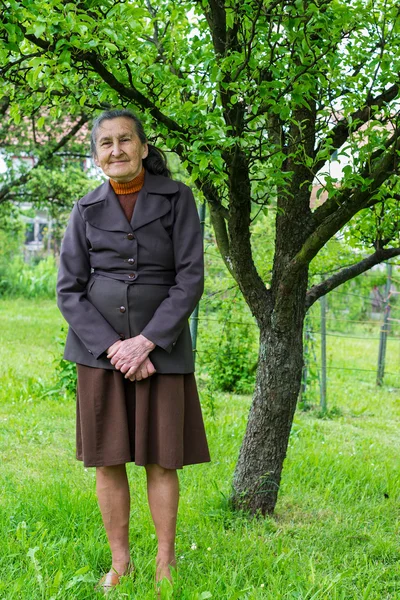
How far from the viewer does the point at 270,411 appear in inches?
138

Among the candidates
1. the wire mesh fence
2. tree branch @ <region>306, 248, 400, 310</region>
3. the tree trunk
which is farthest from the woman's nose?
the wire mesh fence

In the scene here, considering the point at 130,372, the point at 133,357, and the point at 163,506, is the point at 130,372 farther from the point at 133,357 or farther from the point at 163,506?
the point at 163,506

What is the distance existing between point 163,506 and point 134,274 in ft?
2.89

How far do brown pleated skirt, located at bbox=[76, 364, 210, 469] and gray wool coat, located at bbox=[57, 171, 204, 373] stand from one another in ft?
0.23

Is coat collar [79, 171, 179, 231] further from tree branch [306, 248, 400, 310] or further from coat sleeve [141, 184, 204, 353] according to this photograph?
tree branch [306, 248, 400, 310]

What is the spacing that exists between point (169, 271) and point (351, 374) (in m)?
6.71

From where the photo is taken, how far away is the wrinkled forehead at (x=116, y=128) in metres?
2.72

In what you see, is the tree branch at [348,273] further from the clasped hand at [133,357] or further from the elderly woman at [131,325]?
the clasped hand at [133,357]

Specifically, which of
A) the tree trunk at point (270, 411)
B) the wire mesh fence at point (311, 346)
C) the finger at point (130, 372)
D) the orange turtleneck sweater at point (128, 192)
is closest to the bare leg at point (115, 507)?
the finger at point (130, 372)

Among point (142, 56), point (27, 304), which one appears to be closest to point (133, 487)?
point (142, 56)

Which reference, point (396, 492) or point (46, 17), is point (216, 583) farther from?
point (46, 17)

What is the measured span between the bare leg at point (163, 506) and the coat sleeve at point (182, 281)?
1.59 feet

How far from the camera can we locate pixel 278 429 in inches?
138

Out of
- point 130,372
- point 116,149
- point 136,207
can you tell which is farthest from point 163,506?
point 116,149
